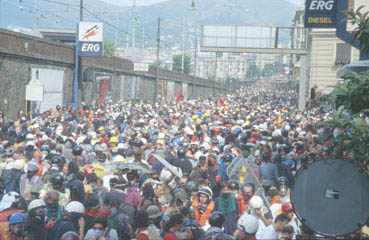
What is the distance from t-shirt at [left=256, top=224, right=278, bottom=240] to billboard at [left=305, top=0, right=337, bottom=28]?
17877mm

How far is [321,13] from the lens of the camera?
24344 millimetres

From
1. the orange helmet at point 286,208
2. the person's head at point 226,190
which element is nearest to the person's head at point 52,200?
the person's head at point 226,190

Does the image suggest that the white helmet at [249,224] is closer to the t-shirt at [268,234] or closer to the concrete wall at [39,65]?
the t-shirt at [268,234]

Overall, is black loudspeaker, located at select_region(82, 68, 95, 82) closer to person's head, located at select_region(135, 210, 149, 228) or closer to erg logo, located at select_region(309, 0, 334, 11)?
erg logo, located at select_region(309, 0, 334, 11)

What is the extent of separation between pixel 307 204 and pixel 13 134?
43.2 ft

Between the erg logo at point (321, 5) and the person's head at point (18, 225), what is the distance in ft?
63.4

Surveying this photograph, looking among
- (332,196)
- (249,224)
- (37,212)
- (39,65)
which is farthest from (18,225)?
(39,65)

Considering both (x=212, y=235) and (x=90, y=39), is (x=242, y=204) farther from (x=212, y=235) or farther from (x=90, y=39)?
(x=90, y=39)

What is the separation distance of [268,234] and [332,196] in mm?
2441

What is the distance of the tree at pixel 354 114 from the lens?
5047 mm

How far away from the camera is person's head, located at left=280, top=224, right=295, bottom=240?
723 cm

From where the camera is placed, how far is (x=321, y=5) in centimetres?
2436

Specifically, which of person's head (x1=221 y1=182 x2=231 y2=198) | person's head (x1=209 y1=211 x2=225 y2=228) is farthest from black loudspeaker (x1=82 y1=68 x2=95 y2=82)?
person's head (x1=209 y1=211 x2=225 y2=228)

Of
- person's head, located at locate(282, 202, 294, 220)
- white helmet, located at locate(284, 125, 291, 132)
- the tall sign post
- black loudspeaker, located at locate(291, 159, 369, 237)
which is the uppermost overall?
the tall sign post
